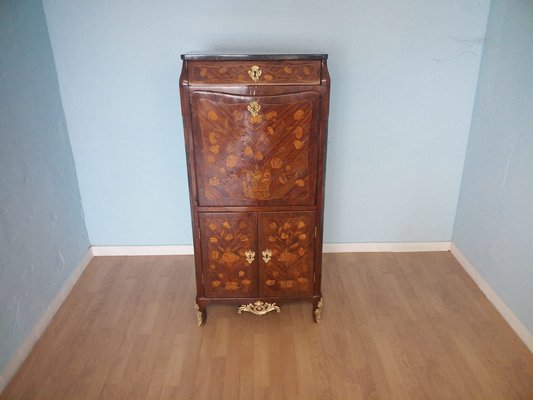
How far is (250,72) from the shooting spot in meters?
1.82

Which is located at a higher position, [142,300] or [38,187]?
[38,187]

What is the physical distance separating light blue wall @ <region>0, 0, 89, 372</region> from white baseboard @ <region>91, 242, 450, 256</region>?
0.33 metres

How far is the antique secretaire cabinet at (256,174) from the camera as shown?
1.83 meters

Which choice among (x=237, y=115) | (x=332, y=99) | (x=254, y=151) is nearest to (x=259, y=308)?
(x=254, y=151)

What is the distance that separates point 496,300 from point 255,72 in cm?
175

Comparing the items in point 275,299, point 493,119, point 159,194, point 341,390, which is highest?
point 493,119

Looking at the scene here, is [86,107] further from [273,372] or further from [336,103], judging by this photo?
[273,372]

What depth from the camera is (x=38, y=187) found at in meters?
2.22

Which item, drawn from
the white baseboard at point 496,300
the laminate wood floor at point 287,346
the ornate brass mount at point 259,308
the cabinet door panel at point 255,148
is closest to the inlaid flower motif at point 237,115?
the cabinet door panel at point 255,148

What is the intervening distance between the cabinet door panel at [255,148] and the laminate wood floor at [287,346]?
0.69 meters

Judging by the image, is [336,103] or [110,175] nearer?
[336,103]

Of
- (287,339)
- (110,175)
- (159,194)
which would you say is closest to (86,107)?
(110,175)

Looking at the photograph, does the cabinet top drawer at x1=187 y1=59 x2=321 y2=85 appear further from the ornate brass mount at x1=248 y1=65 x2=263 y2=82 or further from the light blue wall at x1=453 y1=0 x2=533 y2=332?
the light blue wall at x1=453 y1=0 x2=533 y2=332

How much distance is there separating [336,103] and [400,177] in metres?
0.63
